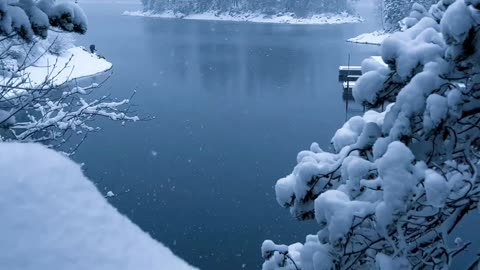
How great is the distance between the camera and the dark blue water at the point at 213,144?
15.1 m

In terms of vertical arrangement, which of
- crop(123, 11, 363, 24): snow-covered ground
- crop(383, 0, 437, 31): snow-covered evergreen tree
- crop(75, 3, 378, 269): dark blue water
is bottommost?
crop(75, 3, 378, 269): dark blue water

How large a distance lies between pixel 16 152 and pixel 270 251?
124 inches

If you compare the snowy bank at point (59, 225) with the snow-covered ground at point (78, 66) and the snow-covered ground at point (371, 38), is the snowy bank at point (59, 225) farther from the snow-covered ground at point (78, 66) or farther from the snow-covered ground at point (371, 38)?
the snow-covered ground at point (371, 38)

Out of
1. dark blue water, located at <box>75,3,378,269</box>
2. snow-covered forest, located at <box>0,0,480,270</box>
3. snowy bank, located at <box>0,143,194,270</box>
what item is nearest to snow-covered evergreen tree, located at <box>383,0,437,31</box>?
dark blue water, located at <box>75,3,378,269</box>

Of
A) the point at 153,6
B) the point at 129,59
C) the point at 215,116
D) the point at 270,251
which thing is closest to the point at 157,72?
the point at 129,59

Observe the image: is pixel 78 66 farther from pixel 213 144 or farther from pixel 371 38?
pixel 371 38

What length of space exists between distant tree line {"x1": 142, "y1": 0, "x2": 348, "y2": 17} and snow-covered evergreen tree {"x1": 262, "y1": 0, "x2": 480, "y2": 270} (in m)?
94.7

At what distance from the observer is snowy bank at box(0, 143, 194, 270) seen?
3.69 meters

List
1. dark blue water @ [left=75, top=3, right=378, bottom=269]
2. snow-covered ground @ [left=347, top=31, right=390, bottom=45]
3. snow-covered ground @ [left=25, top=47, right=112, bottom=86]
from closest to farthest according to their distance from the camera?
1. dark blue water @ [left=75, top=3, right=378, bottom=269]
2. snow-covered ground @ [left=25, top=47, right=112, bottom=86]
3. snow-covered ground @ [left=347, top=31, right=390, bottom=45]

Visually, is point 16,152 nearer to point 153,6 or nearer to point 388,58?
point 388,58

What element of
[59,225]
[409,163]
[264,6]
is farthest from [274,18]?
[59,225]

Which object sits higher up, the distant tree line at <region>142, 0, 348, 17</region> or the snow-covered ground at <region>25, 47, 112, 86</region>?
the distant tree line at <region>142, 0, 348, 17</region>

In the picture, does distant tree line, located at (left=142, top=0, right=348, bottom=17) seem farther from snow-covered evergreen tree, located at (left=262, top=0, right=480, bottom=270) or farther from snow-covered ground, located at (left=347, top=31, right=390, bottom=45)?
snow-covered evergreen tree, located at (left=262, top=0, right=480, bottom=270)

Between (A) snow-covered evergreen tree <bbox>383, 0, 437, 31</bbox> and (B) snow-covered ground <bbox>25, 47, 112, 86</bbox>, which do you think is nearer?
(B) snow-covered ground <bbox>25, 47, 112, 86</bbox>
